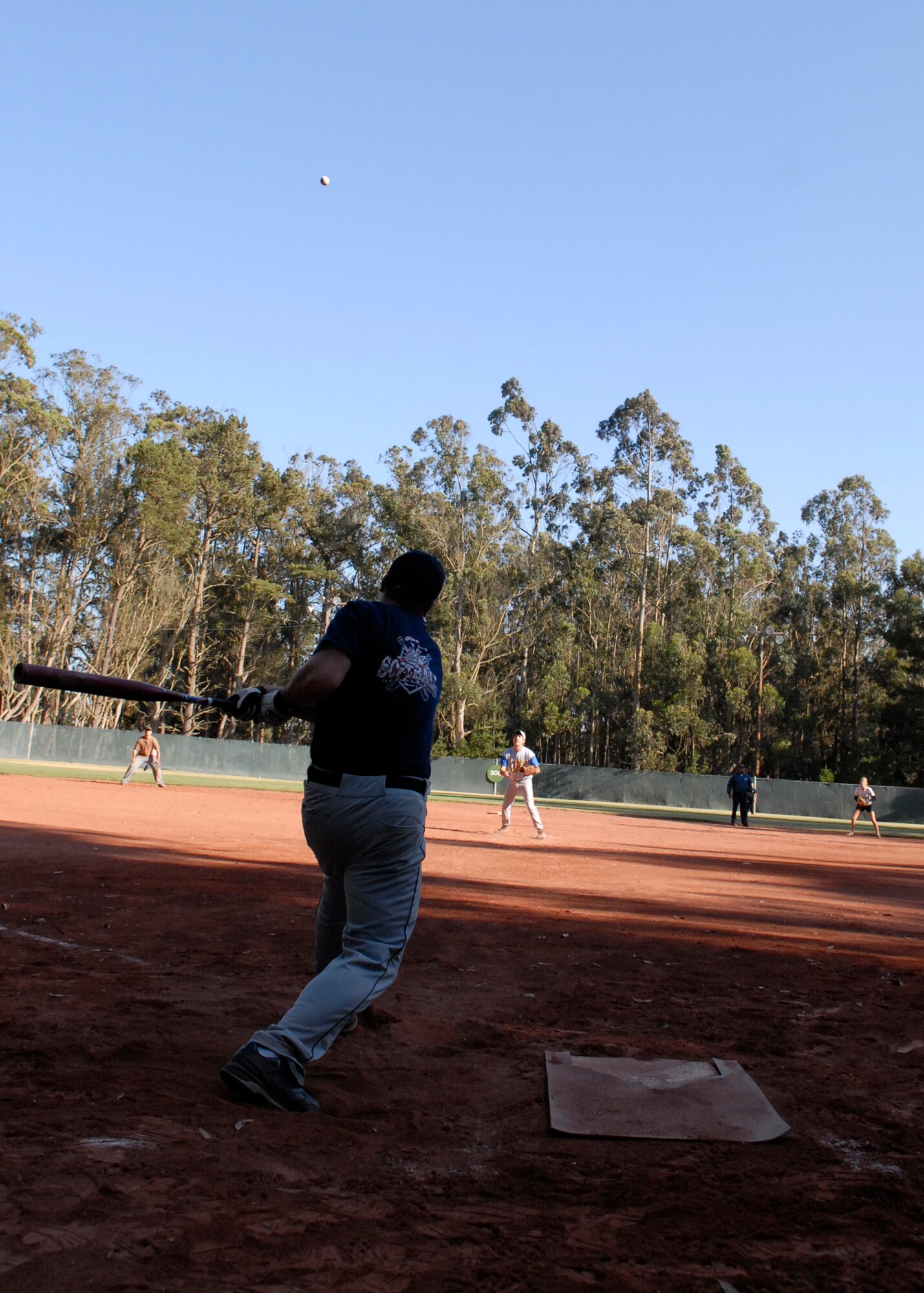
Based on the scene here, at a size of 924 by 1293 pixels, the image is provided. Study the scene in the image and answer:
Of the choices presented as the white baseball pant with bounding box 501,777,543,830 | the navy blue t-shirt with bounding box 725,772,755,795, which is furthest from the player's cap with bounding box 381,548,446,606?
the navy blue t-shirt with bounding box 725,772,755,795

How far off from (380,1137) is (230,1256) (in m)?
0.99

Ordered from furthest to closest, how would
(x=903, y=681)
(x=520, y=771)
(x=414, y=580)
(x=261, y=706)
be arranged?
(x=903, y=681)
(x=520, y=771)
(x=414, y=580)
(x=261, y=706)

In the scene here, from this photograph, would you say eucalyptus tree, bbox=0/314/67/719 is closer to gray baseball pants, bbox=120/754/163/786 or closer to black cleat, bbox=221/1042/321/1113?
gray baseball pants, bbox=120/754/163/786

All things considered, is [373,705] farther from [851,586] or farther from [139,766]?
[851,586]

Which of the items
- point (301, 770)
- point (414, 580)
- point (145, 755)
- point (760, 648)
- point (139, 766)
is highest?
point (760, 648)

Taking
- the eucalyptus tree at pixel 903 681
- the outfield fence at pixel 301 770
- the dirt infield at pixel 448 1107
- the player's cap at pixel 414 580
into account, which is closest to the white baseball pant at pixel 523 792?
the dirt infield at pixel 448 1107

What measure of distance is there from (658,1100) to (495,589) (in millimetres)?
54549

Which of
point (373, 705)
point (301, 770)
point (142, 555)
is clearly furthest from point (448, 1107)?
point (142, 555)

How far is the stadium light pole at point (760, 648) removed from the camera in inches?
2281

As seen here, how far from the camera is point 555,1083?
4043 mm

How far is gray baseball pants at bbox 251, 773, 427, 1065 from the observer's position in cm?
376

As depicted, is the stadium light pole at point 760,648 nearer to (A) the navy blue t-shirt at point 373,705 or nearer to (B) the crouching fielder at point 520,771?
(B) the crouching fielder at point 520,771

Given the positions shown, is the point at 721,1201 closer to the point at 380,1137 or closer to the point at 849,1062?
the point at 380,1137

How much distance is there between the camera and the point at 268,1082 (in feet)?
11.7
